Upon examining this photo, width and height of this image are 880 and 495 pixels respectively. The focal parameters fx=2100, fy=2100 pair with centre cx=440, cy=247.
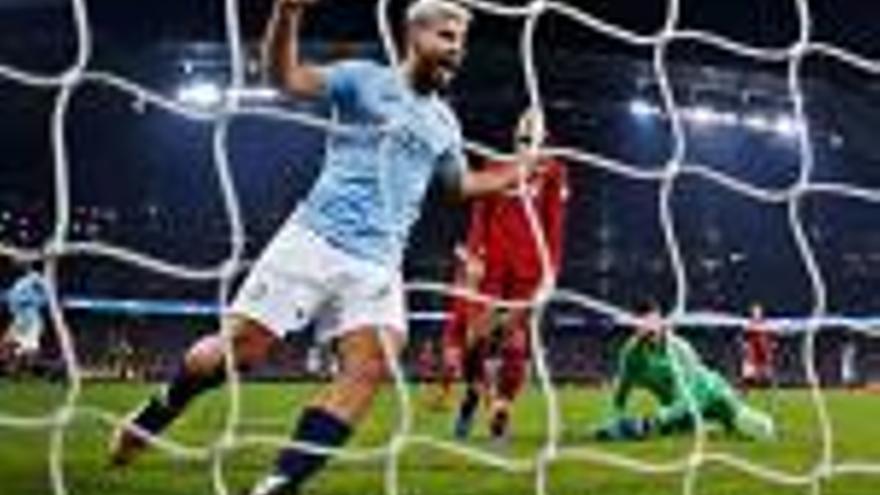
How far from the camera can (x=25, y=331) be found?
1867 centimetres

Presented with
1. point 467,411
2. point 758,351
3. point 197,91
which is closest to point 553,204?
point 467,411

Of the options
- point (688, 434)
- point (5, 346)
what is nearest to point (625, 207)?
point (5, 346)

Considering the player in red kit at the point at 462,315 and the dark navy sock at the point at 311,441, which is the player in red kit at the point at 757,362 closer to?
the player in red kit at the point at 462,315

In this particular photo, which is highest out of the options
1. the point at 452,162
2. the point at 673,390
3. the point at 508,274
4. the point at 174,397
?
the point at 452,162

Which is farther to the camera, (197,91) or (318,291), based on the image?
(197,91)

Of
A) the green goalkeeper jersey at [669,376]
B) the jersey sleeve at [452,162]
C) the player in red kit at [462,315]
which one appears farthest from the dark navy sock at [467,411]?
the jersey sleeve at [452,162]

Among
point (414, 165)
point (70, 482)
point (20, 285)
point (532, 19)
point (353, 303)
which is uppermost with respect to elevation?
point (532, 19)

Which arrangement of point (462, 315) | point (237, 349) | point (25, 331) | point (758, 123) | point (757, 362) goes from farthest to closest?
point (758, 123) < point (757, 362) < point (25, 331) < point (462, 315) < point (237, 349)

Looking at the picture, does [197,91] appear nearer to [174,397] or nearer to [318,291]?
[174,397]

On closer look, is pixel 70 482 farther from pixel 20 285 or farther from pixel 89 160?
pixel 89 160

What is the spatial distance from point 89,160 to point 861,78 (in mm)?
10947

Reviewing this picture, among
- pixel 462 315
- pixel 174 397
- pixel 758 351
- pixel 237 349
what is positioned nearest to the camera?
pixel 237 349

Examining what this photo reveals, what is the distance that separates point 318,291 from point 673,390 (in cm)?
470

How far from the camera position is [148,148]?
28.3m
